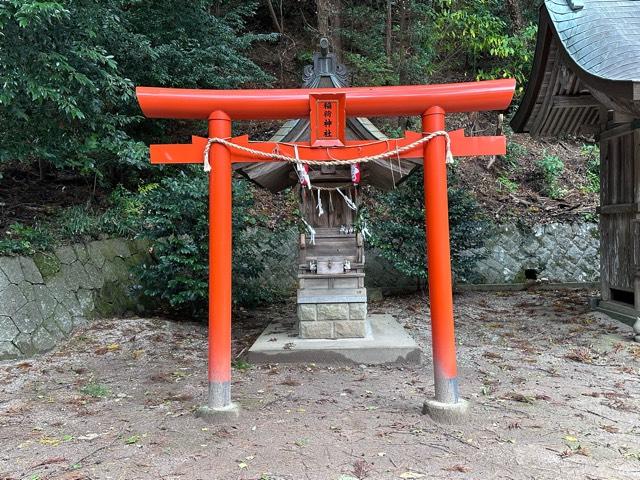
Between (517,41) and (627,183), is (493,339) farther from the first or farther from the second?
(517,41)

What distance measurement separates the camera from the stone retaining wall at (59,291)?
591cm

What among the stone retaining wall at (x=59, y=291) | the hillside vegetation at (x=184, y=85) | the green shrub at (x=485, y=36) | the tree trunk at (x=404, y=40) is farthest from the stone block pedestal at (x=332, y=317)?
the green shrub at (x=485, y=36)

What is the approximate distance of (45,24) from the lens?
537 cm

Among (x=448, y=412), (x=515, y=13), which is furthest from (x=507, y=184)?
(x=448, y=412)

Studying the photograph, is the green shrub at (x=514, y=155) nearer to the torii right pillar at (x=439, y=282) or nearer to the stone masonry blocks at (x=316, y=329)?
the stone masonry blocks at (x=316, y=329)

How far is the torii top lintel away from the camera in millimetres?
4055

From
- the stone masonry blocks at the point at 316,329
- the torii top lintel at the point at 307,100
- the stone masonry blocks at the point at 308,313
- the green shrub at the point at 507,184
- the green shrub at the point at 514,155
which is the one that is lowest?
the stone masonry blocks at the point at 316,329

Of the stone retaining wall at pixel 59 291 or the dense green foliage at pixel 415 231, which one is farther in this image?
the dense green foliage at pixel 415 231

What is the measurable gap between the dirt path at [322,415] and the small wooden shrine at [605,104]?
1085 mm

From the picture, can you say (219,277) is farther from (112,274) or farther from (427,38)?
(427,38)

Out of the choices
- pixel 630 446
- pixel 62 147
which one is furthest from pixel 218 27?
pixel 630 446

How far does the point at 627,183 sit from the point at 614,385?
3.44 meters

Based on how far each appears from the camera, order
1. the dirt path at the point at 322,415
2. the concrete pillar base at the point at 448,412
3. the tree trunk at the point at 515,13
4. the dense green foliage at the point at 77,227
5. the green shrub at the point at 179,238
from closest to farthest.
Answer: the dirt path at the point at 322,415 < the concrete pillar base at the point at 448,412 < the dense green foliage at the point at 77,227 < the green shrub at the point at 179,238 < the tree trunk at the point at 515,13

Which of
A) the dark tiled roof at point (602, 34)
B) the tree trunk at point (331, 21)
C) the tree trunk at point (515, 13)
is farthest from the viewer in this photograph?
the tree trunk at point (515, 13)
